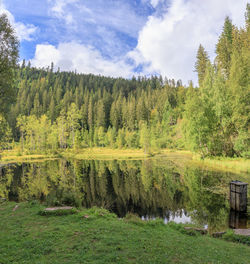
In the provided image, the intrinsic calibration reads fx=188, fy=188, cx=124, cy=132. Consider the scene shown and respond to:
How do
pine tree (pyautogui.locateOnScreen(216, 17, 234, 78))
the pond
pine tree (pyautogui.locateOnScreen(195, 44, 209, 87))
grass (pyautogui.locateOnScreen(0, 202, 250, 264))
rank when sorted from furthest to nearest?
1. pine tree (pyautogui.locateOnScreen(195, 44, 209, 87))
2. pine tree (pyautogui.locateOnScreen(216, 17, 234, 78))
3. the pond
4. grass (pyautogui.locateOnScreen(0, 202, 250, 264))

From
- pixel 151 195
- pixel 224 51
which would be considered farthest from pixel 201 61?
pixel 151 195

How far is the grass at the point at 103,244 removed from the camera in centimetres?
521

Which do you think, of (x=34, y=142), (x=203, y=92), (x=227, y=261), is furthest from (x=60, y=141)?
(x=227, y=261)

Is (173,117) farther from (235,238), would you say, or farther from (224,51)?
(235,238)

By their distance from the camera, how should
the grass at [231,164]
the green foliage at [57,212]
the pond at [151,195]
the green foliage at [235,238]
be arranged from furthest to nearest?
the grass at [231,164] < the pond at [151,195] < the green foliage at [57,212] < the green foliage at [235,238]

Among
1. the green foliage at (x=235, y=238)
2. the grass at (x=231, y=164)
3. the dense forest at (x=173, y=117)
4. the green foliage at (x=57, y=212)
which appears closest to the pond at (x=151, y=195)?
the green foliage at (x=235, y=238)

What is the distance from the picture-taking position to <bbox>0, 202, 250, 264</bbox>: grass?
17.1 feet

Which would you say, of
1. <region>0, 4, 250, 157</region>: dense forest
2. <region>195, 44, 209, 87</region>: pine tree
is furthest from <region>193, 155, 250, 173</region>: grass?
<region>195, 44, 209, 87</region>: pine tree

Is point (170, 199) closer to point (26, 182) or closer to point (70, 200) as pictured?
point (70, 200)

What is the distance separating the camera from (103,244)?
19.7ft

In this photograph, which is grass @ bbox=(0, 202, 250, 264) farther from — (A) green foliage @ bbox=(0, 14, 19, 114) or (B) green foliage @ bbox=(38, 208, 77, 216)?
(A) green foliage @ bbox=(0, 14, 19, 114)

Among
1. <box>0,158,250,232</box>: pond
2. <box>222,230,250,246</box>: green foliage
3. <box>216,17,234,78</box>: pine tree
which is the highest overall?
<box>216,17,234,78</box>: pine tree

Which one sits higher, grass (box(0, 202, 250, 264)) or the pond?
grass (box(0, 202, 250, 264))

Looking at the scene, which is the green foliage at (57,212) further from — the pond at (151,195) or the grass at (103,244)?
the pond at (151,195)
